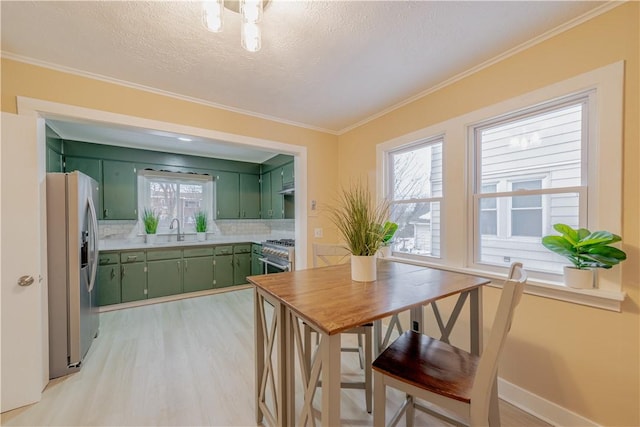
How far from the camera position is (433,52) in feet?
5.78

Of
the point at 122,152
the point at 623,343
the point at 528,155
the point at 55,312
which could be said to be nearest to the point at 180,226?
the point at 122,152

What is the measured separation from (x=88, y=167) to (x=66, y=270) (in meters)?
2.23

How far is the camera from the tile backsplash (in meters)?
3.93

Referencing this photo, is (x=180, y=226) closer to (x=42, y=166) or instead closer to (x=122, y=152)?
(x=122, y=152)

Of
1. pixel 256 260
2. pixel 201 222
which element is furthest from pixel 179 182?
pixel 256 260

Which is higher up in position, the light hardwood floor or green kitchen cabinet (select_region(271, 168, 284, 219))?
green kitchen cabinet (select_region(271, 168, 284, 219))

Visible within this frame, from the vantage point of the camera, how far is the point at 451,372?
3.69 ft

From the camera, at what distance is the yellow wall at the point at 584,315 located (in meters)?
1.31

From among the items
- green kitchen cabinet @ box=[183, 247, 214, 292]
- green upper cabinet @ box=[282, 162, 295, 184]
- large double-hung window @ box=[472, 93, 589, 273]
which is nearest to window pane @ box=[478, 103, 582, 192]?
large double-hung window @ box=[472, 93, 589, 273]

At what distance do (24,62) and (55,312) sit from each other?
1.91 m

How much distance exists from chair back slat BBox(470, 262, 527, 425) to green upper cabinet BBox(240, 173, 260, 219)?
446 cm

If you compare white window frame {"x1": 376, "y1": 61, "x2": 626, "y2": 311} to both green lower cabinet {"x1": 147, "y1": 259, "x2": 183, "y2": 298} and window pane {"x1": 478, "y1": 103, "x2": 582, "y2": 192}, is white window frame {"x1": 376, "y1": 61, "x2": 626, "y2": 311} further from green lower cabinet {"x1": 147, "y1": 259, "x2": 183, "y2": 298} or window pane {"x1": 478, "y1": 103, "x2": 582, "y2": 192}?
green lower cabinet {"x1": 147, "y1": 259, "x2": 183, "y2": 298}

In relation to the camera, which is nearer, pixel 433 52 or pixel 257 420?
pixel 257 420

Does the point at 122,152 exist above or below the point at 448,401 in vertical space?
above
